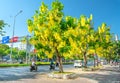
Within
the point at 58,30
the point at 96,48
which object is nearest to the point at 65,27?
the point at 58,30

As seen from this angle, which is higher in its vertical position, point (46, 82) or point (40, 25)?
point (40, 25)

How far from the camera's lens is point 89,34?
39219 mm

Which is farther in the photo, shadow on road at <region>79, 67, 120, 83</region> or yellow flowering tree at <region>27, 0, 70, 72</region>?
yellow flowering tree at <region>27, 0, 70, 72</region>

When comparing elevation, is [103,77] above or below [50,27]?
below

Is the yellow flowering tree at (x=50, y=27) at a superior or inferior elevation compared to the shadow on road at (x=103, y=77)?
superior

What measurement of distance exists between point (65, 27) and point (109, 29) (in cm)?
2374

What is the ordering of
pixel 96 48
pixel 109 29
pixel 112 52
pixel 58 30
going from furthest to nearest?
pixel 112 52 → pixel 109 29 → pixel 96 48 → pixel 58 30

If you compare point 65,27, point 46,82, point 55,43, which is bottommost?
point 46,82

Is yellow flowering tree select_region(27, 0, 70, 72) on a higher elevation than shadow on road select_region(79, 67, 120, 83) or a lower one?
higher

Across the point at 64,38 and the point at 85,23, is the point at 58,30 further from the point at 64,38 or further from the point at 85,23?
the point at 85,23

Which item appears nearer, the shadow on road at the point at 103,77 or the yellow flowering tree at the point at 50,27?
the shadow on road at the point at 103,77

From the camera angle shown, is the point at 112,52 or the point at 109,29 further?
the point at 112,52

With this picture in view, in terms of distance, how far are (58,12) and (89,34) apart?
49.7ft

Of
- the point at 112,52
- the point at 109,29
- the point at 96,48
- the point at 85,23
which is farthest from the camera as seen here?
the point at 112,52
